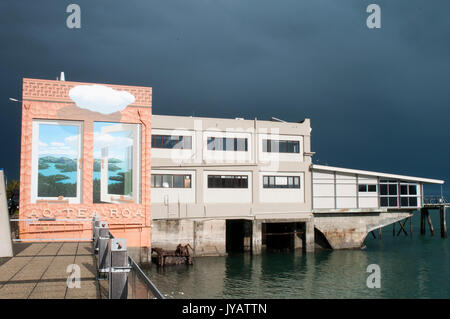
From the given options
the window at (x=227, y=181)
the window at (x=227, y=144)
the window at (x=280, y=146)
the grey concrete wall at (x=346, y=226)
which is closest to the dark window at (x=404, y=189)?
the grey concrete wall at (x=346, y=226)

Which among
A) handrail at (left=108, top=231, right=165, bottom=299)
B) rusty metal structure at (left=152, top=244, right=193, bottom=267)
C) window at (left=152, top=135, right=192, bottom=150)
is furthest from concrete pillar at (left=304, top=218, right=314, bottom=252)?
handrail at (left=108, top=231, right=165, bottom=299)

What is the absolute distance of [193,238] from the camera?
43344 mm

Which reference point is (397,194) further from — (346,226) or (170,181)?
(170,181)

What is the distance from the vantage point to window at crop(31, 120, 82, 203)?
27.0 meters

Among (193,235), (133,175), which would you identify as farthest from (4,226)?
(193,235)

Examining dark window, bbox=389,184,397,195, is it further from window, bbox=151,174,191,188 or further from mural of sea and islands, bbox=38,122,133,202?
mural of sea and islands, bbox=38,122,133,202

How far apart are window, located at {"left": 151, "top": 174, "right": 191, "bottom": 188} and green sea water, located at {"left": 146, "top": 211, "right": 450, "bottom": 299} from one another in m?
7.99

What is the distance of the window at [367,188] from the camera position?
50.2 metres

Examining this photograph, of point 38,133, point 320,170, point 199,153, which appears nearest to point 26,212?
point 38,133

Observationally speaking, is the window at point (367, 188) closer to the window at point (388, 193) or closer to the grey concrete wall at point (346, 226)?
the window at point (388, 193)

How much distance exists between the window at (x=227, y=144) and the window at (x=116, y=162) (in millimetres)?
16408
